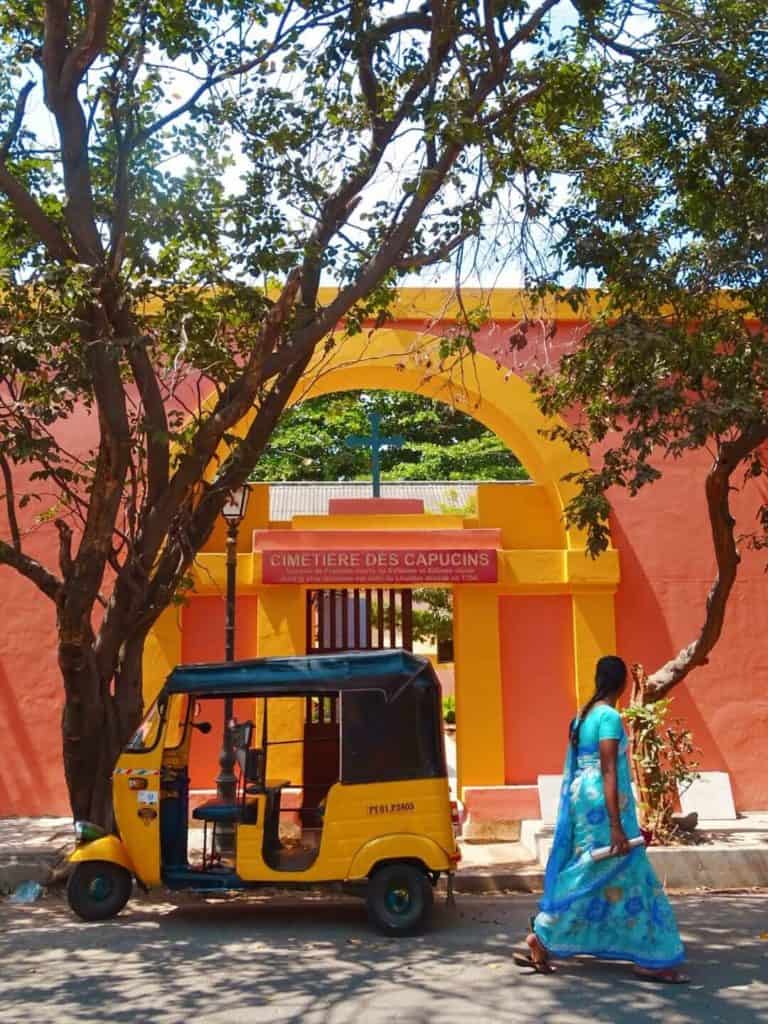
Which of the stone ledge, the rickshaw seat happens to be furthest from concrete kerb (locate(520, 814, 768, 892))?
the rickshaw seat

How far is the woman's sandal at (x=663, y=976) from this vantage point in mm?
5312

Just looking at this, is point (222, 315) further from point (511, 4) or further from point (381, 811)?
point (381, 811)

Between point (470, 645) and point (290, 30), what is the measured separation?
6398 millimetres

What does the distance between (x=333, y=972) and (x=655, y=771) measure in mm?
4292

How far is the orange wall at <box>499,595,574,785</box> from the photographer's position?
36.8 ft

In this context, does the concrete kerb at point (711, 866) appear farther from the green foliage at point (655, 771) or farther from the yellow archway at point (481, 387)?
the yellow archway at point (481, 387)

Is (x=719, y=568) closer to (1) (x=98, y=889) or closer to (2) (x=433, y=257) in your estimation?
(2) (x=433, y=257)

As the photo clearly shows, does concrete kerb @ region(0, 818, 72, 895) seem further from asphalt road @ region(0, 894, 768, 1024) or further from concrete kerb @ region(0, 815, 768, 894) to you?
asphalt road @ region(0, 894, 768, 1024)

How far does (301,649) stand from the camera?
11.4 meters

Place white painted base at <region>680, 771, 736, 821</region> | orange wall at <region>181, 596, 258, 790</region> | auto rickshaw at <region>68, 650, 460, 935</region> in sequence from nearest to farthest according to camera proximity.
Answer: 1. auto rickshaw at <region>68, 650, 460, 935</region>
2. white painted base at <region>680, 771, 736, 821</region>
3. orange wall at <region>181, 596, 258, 790</region>

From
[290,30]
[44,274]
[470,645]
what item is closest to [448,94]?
[290,30]

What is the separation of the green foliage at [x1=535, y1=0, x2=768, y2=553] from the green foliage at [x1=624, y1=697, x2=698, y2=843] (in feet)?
5.77

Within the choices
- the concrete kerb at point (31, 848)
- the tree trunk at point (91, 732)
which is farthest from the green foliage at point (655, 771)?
the concrete kerb at point (31, 848)

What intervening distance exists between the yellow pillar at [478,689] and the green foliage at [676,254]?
2.58 metres
